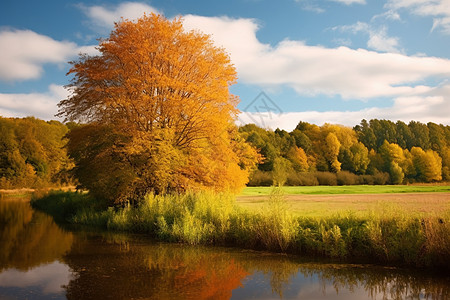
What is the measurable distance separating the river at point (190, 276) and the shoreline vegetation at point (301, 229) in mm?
643

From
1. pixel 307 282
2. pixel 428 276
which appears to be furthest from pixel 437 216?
pixel 307 282

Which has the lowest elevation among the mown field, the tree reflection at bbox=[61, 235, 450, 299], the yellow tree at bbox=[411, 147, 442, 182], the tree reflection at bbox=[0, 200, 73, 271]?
the tree reflection at bbox=[0, 200, 73, 271]

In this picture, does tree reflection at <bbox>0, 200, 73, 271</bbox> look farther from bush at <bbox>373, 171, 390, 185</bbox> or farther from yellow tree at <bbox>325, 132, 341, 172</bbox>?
bush at <bbox>373, 171, 390, 185</bbox>

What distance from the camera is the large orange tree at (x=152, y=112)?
20.7 m

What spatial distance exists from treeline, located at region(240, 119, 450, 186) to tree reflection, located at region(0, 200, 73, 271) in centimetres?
4817

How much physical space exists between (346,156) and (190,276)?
75.5 meters

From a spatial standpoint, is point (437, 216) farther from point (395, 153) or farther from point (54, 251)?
point (395, 153)

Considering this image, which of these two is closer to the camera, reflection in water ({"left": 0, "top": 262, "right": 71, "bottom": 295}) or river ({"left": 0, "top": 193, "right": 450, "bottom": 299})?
river ({"left": 0, "top": 193, "right": 450, "bottom": 299})

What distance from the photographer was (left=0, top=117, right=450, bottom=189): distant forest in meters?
58.9

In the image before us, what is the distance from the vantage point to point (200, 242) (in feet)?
50.1

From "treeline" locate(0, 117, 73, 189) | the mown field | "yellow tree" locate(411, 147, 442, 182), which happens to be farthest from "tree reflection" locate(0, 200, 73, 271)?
"yellow tree" locate(411, 147, 442, 182)

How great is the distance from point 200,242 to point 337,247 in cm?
580

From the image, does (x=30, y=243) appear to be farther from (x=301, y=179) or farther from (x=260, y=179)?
(x=301, y=179)

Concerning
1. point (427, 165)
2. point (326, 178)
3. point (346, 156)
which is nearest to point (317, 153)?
point (346, 156)
